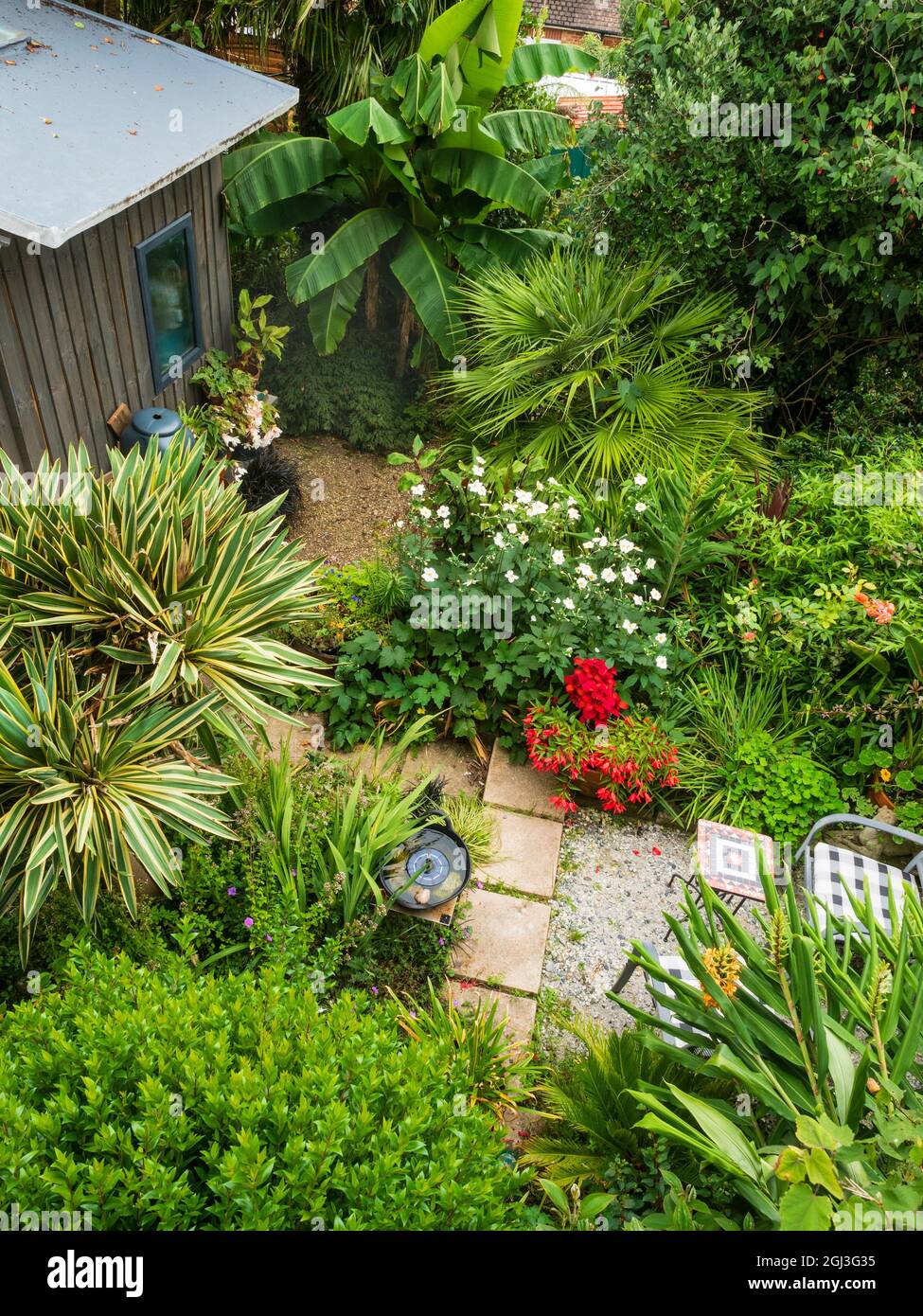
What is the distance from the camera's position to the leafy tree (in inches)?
249

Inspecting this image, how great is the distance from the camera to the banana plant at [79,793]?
11.4ft

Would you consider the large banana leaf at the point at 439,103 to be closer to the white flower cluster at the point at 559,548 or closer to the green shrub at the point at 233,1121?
the white flower cluster at the point at 559,548

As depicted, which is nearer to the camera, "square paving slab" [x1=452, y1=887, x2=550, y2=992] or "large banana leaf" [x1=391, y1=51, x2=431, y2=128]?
"square paving slab" [x1=452, y1=887, x2=550, y2=992]

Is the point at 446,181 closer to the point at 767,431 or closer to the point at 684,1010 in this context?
the point at 767,431

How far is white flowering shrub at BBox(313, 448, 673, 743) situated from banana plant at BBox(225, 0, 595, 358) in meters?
2.75

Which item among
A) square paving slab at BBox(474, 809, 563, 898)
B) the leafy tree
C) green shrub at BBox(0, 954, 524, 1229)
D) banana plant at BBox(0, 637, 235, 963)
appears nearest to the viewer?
green shrub at BBox(0, 954, 524, 1229)

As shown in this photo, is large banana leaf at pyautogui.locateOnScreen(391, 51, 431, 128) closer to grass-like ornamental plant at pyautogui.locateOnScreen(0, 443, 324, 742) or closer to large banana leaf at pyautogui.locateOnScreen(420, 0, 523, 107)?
large banana leaf at pyautogui.locateOnScreen(420, 0, 523, 107)

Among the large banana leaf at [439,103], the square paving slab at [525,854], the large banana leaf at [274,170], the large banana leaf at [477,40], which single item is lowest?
the square paving slab at [525,854]

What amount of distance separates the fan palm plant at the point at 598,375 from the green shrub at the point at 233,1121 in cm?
481

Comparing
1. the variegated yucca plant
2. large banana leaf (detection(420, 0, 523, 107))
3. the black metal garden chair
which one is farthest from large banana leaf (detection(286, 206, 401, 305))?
the black metal garden chair

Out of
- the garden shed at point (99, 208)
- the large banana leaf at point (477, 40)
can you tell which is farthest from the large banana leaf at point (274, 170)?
the large banana leaf at point (477, 40)

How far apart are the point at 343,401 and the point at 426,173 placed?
2074mm

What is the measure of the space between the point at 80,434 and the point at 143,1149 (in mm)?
4420
